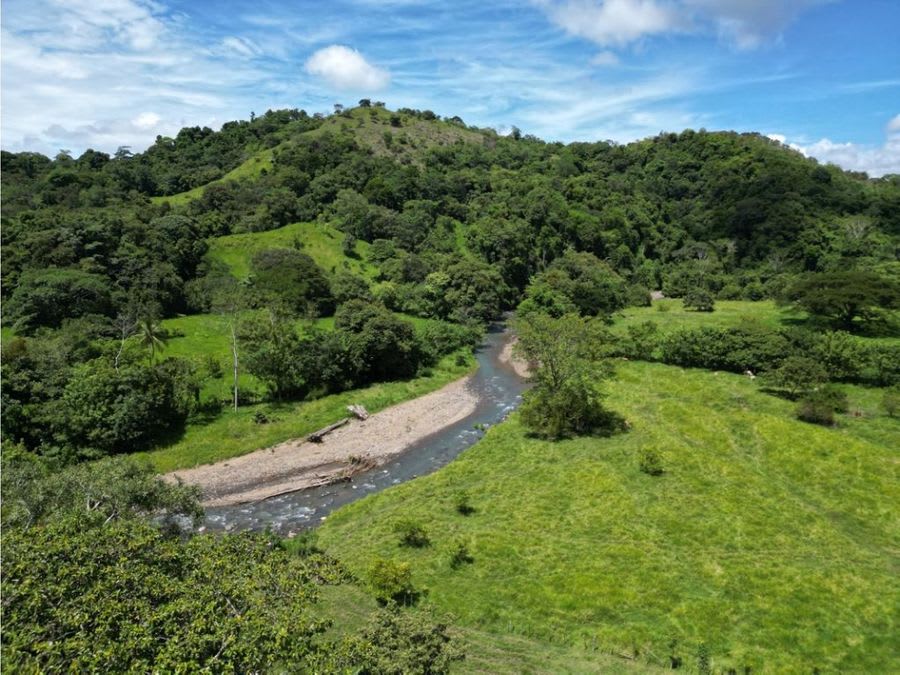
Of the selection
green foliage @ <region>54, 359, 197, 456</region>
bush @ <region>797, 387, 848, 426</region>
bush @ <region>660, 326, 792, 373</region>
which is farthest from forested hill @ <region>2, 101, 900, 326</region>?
bush @ <region>797, 387, 848, 426</region>

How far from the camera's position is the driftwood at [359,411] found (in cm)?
4731

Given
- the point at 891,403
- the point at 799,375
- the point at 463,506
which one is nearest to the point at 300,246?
the point at 463,506

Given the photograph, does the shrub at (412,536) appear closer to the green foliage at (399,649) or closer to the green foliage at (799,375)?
the green foliage at (399,649)

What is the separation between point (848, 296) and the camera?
57219 mm

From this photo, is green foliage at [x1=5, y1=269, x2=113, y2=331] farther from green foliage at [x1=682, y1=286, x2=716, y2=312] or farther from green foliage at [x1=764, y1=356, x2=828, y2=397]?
green foliage at [x1=682, y1=286, x2=716, y2=312]

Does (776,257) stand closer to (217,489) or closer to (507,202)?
(507,202)

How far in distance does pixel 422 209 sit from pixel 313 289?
1718 inches

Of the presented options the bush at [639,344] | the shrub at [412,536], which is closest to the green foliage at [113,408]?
the shrub at [412,536]

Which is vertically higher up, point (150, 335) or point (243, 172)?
point (243, 172)

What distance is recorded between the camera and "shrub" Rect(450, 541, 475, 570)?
25438 mm

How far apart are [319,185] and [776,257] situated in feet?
297

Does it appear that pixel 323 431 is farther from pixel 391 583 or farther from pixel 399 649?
pixel 399 649

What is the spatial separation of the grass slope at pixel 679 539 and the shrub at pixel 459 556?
13.7 inches

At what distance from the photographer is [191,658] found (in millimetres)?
11016
